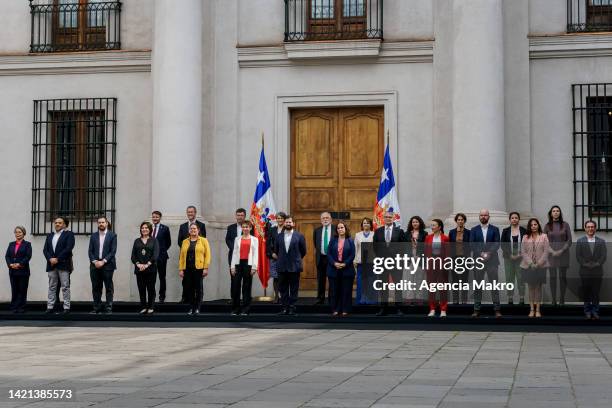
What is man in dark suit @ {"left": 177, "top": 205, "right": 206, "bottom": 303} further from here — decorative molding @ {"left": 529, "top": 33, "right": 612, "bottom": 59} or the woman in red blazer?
decorative molding @ {"left": 529, "top": 33, "right": 612, "bottom": 59}

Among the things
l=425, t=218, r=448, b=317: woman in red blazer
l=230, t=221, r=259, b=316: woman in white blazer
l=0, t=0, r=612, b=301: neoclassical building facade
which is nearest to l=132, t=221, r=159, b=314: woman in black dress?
l=230, t=221, r=259, b=316: woman in white blazer

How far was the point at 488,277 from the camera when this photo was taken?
20750 millimetres

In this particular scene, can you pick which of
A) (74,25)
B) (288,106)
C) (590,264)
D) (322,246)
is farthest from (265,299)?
(74,25)

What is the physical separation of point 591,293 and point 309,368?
8959 millimetres

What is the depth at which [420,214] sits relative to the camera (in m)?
23.8

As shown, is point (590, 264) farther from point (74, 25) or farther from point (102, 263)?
point (74, 25)

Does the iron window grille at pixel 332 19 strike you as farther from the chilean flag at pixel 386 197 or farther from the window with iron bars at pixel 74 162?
the window with iron bars at pixel 74 162

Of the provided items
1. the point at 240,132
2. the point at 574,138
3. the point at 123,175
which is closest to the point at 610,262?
the point at 574,138

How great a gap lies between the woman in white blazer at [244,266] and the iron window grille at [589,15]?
824cm

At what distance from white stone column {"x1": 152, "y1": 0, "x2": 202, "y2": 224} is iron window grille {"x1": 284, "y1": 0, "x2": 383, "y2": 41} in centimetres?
217

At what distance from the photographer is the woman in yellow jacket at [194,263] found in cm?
2136

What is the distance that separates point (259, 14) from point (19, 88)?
592 cm

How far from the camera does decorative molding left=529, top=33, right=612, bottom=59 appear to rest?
913 inches

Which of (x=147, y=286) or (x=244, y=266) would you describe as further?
(x=147, y=286)
